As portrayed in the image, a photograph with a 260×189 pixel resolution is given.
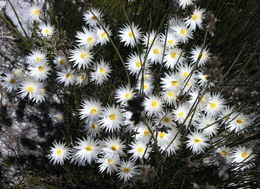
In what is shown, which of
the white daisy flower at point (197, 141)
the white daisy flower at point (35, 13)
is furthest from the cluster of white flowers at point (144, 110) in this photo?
the white daisy flower at point (35, 13)

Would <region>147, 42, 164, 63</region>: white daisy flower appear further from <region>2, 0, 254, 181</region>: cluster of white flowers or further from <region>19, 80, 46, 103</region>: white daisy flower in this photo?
<region>19, 80, 46, 103</region>: white daisy flower

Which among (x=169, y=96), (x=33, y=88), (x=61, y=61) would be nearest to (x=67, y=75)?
(x=61, y=61)

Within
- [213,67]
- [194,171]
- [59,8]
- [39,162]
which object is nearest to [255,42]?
[194,171]

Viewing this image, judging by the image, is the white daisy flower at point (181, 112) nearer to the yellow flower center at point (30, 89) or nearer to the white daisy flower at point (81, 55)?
the white daisy flower at point (81, 55)

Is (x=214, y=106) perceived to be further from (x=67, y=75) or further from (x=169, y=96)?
(x=67, y=75)

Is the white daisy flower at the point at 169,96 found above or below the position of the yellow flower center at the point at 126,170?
above

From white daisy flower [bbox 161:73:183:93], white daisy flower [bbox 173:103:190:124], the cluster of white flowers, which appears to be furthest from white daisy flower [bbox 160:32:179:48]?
white daisy flower [bbox 173:103:190:124]
